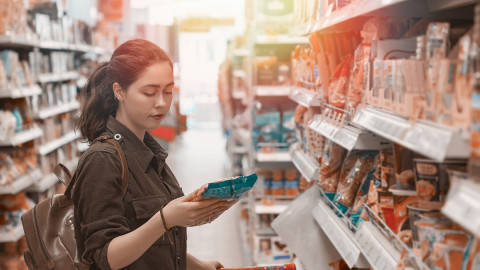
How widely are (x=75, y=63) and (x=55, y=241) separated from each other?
218 inches

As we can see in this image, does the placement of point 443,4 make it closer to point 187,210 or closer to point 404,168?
point 404,168

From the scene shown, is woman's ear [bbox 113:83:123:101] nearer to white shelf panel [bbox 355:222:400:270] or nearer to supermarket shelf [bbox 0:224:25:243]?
white shelf panel [bbox 355:222:400:270]

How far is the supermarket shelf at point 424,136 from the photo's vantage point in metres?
1.01

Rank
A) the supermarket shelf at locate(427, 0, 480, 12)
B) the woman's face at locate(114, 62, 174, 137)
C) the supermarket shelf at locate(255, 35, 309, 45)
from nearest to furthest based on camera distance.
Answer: the supermarket shelf at locate(427, 0, 480, 12), the woman's face at locate(114, 62, 174, 137), the supermarket shelf at locate(255, 35, 309, 45)

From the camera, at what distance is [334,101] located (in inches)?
88.6

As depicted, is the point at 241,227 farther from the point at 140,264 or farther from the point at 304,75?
the point at 140,264

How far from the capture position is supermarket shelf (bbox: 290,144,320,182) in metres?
2.57

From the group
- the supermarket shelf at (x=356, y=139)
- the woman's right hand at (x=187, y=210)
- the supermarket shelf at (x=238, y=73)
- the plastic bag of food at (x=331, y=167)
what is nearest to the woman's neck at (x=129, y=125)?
the woman's right hand at (x=187, y=210)

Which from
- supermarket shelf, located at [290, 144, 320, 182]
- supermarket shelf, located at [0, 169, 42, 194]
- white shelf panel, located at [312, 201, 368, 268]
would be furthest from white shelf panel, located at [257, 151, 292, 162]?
supermarket shelf, located at [0, 169, 42, 194]

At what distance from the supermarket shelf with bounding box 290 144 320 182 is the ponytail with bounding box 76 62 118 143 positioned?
1050 mm

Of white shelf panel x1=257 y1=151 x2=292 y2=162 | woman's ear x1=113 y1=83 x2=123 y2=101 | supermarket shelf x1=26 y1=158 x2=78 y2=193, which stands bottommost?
supermarket shelf x1=26 y1=158 x2=78 y2=193

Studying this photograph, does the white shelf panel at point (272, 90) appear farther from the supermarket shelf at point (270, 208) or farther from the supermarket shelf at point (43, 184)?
the supermarket shelf at point (43, 184)

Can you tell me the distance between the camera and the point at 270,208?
14.1 ft

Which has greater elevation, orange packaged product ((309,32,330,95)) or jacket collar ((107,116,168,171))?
orange packaged product ((309,32,330,95))
